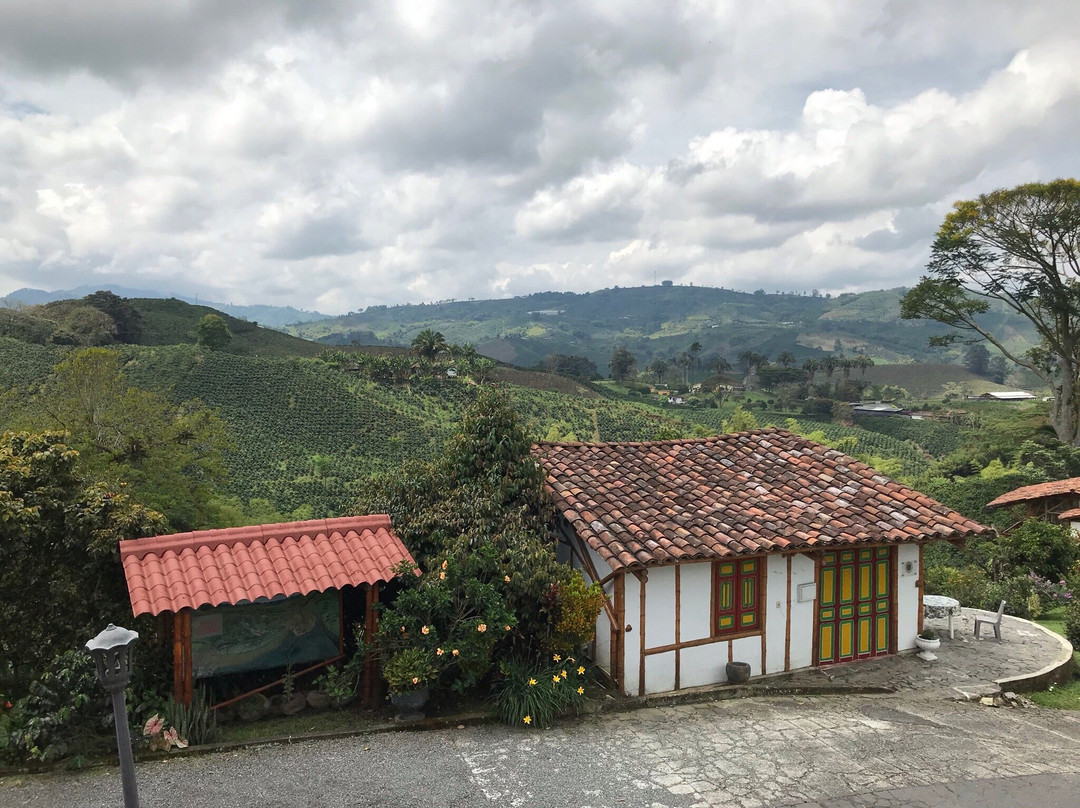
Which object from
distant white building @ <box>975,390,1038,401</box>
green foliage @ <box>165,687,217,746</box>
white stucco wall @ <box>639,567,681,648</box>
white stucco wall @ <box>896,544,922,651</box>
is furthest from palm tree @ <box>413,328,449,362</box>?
distant white building @ <box>975,390,1038,401</box>

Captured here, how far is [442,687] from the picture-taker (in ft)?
29.9

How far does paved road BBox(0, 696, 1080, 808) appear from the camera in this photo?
22.7 feet

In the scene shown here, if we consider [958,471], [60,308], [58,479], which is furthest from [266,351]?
[58,479]

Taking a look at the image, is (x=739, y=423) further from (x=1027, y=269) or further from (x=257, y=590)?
(x=257, y=590)

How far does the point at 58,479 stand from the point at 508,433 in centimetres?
605

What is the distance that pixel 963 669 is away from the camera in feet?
37.7

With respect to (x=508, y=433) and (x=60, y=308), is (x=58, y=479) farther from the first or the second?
(x=60, y=308)

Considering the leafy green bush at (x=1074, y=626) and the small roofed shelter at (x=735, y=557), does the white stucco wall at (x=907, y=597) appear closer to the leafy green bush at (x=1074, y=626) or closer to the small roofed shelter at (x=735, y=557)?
the small roofed shelter at (x=735, y=557)

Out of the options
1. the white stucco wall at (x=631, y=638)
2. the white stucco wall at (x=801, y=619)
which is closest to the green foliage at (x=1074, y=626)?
the white stucco wall at (x=801, y=619)

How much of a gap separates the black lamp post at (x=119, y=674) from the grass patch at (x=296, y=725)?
8.49ft

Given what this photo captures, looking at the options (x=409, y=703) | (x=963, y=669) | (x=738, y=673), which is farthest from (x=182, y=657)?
(x=963, y=669)

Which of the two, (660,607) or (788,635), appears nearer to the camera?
(660,607)

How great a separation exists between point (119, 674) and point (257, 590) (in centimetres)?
278

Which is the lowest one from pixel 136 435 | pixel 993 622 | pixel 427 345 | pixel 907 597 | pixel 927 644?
pixel 993 622
